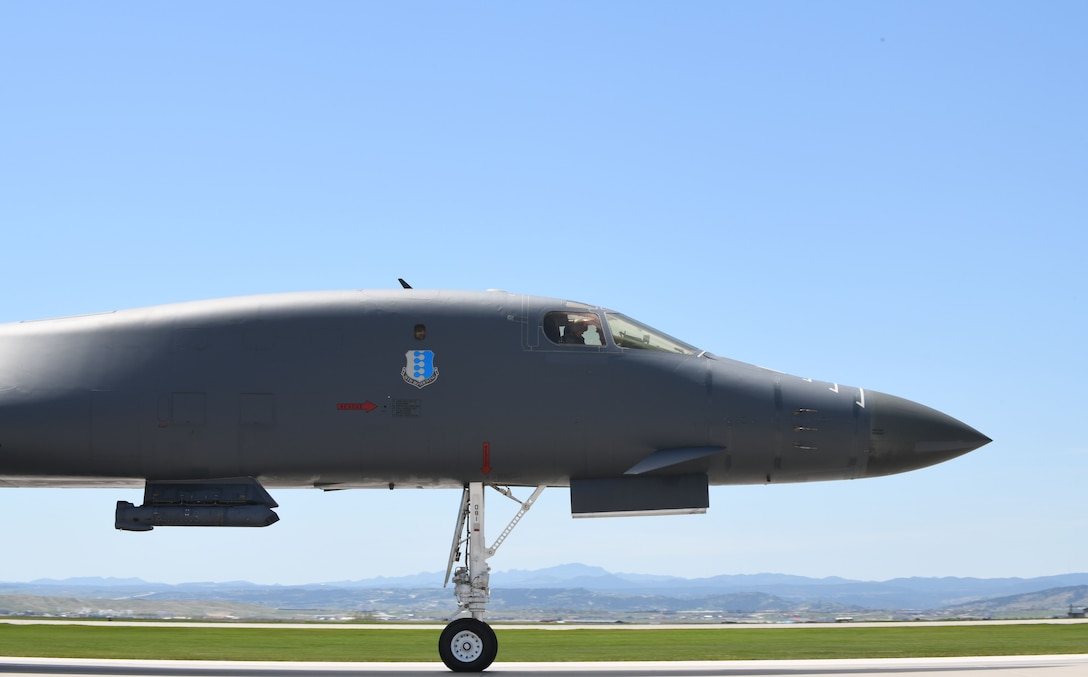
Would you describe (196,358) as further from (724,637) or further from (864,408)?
(724,637)

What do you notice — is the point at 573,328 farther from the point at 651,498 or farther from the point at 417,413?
the point at 651,498

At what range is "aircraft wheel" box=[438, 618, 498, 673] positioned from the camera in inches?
637

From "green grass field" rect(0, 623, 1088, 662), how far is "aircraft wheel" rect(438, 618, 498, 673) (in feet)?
24.2

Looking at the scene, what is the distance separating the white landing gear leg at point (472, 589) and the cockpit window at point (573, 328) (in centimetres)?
231

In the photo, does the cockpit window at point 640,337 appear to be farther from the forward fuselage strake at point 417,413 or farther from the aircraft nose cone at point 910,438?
the aircraft nose cone at point 910,438

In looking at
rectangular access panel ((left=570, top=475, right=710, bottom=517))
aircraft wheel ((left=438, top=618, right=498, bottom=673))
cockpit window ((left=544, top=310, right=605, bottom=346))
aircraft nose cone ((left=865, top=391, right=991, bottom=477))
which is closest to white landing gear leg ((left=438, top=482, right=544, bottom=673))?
aircraft wheel ((left=438, top=618, right=498, bottom=673))

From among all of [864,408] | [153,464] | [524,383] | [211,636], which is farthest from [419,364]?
[211,636]

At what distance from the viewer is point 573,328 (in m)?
16.7

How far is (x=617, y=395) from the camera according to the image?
16.2 meters

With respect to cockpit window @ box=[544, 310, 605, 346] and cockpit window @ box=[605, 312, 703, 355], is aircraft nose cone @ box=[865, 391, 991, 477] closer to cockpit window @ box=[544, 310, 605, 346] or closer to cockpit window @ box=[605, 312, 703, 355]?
cockpit window @ box=[605, 312, 703, 355]

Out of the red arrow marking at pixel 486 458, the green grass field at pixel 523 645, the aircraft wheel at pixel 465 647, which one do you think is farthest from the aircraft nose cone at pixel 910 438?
the green grass field at pixel 523 645

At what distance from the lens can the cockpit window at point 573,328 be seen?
16625mm

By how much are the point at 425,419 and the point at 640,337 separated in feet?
11.0

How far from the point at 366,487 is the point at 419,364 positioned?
2.11 m
